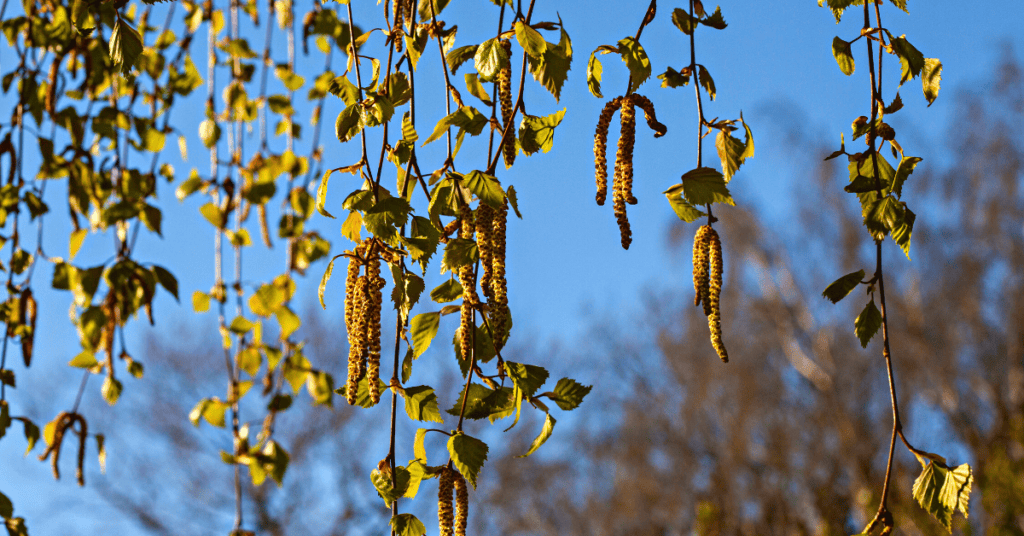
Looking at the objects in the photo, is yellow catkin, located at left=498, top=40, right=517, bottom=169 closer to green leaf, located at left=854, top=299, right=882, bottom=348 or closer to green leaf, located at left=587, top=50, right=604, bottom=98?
green leaf, located at left=587, top=50, right=604, bottom=98

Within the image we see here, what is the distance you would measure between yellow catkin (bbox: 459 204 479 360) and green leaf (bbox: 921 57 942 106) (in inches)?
19.1

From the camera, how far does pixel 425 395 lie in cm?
78

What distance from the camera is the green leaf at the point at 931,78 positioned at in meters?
0.82

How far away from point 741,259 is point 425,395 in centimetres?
923

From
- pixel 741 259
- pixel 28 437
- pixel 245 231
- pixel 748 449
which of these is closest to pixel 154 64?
pixel 245 231

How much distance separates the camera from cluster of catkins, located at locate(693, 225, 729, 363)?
2.29 feet

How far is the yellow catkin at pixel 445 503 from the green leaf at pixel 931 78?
0.59 m

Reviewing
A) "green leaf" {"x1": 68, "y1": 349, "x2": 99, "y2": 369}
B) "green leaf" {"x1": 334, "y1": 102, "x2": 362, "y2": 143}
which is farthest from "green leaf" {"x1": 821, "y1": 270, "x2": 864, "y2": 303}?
"green leaf" {"x1": 68, "y1": 349, "x2": 99, "y2": 369}

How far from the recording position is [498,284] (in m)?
0.64

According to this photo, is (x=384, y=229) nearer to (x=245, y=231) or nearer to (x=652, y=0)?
(x=652, y=0)

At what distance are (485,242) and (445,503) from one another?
0.72ft

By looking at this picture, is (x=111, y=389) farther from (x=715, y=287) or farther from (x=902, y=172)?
(x=902, y=172)

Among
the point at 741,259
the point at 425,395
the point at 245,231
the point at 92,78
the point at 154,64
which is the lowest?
the point at 425,395

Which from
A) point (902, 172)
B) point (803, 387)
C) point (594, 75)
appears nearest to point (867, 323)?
point (902, 172)
